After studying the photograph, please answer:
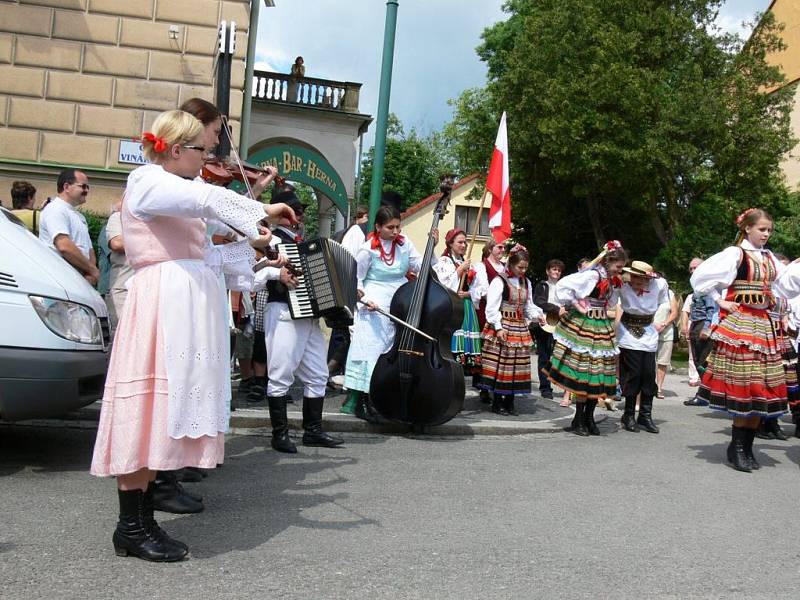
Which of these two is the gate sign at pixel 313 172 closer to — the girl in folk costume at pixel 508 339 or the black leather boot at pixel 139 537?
the girl in folk costume at pixel 508 339

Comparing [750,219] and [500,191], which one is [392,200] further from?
[750,219]

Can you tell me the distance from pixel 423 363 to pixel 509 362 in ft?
6.96

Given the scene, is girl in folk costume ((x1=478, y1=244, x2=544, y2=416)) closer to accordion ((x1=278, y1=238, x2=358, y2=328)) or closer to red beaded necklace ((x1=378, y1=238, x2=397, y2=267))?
red beaded necklace ((x1=378, y1=238, x2=397, y2=267))

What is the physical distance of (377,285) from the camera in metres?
8.15

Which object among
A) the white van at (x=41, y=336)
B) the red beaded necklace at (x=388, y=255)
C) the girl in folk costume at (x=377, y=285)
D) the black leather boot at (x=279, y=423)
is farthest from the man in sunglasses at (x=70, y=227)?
the red beaded necklace at (x=388, y=255)

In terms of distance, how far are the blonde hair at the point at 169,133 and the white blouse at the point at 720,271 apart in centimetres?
453

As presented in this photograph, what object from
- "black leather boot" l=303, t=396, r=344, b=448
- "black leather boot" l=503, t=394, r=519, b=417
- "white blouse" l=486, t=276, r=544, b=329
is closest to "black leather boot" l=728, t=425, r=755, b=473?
"black leather boot" l=503, t=394, r=519, b=417

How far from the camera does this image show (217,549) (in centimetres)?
424

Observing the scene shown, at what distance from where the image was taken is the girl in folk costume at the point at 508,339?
962cm

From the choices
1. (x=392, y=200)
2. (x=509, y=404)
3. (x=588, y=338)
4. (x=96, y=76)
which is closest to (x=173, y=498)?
(x=392, y=200)

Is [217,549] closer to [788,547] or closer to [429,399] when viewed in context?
[788,547]

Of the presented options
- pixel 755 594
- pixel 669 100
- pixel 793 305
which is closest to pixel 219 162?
pixel 755 594

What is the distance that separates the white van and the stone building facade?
9.30 m

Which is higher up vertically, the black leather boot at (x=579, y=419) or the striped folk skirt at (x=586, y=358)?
the striped folk skirt at (x=586, y=358)
